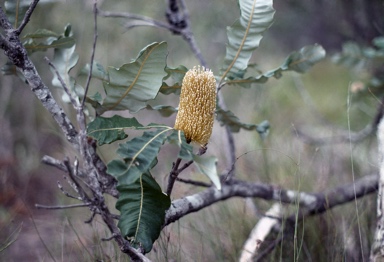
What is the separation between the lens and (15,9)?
1.04 metres

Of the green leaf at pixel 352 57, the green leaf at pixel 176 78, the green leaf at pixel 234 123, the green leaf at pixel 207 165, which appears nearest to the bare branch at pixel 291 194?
the green leaf at pixel 234 123

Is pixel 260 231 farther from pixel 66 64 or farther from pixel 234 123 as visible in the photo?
pixel 66 64

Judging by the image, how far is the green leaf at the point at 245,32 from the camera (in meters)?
1.01

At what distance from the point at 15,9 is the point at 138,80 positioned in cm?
35

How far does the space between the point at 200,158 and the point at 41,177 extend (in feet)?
7.95

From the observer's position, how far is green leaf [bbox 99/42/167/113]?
2.96 ft

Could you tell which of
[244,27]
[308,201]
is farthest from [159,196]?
→ [308,201]

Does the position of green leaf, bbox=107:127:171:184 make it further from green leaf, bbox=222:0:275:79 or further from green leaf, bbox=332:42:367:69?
green leaf, bbox=332:42:367:69

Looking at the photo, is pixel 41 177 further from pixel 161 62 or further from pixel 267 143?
pixel 161 62

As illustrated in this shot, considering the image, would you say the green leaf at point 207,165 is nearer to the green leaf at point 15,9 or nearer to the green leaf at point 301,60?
the green leaf at point 301,60

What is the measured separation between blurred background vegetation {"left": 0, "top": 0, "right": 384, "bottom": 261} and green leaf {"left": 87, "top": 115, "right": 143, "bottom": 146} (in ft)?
0.87

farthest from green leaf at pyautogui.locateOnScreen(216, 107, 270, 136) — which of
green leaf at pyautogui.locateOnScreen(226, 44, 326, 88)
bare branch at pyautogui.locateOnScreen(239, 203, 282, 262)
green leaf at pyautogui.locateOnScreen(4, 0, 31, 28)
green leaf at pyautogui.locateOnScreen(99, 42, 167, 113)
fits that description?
green leaf at pyautogui.locateOnScreen(4, 0, 31, 28)

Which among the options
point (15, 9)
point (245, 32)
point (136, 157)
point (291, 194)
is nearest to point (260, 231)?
point (291, 194)

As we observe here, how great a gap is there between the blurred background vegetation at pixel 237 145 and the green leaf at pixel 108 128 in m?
0.27
